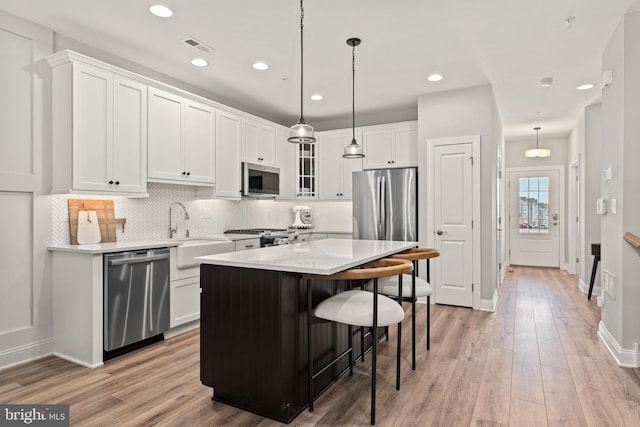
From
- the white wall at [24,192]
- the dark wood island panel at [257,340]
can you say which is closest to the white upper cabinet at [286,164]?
the white wall at [24,192]

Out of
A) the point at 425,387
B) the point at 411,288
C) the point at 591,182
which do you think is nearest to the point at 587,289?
the point at 591,182

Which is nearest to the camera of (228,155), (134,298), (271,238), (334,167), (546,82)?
(134,298)

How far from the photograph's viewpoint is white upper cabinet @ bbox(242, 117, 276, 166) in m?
5.04

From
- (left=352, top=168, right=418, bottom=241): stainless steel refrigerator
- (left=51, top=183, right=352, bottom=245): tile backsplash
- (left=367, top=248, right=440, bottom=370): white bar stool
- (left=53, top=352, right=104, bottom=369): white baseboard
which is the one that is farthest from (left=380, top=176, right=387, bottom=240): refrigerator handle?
(left=53, top=352, right=104, bottom=369): white baseboard

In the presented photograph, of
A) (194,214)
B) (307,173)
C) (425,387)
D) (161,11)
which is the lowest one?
(425,387)

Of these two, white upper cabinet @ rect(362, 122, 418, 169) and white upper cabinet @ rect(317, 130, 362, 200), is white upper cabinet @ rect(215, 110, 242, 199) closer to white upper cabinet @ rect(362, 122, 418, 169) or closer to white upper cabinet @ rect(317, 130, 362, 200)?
white upper cabinet @ rect(317, 130, 362, 200)

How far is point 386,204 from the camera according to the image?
17.2 feet

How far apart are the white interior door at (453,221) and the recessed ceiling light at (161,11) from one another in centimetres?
340

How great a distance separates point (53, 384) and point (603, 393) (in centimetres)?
375

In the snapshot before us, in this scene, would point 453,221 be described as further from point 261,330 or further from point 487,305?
point 261,330

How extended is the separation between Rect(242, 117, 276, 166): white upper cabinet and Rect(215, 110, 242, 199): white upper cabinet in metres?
0.15

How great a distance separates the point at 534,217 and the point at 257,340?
25.1 ft

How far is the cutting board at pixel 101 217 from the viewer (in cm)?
337

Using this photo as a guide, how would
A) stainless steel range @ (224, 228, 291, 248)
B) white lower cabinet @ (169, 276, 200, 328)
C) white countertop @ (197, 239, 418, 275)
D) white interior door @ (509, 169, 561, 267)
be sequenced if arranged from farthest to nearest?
white interior door @ (509, 169, 561, 267)
stainless steel range @ (224, 228, 291, 248)
white lower cabinet @ (169, 276, 200, 328)
white countertop @ (197, 239, 418, 275)
